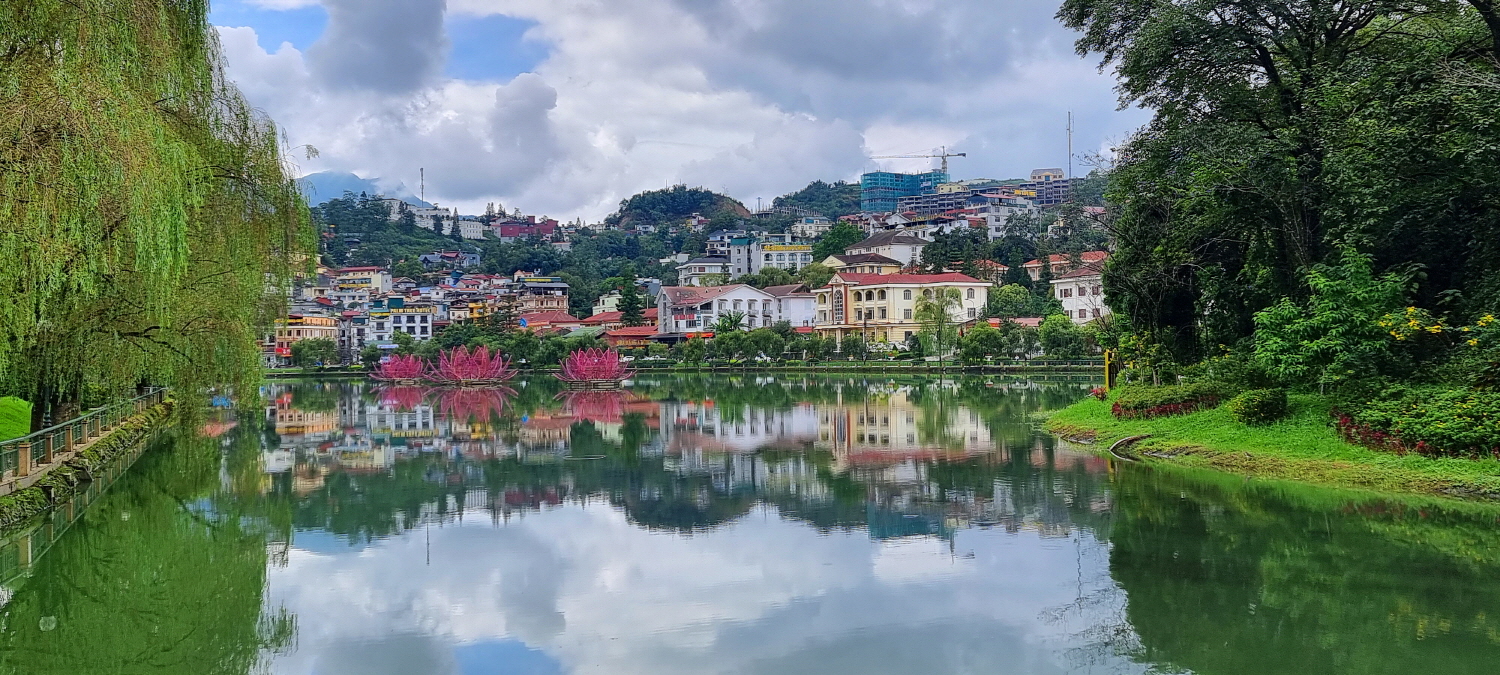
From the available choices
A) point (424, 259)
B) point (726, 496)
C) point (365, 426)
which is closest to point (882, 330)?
point (365, 426)

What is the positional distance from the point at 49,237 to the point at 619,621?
5.16 meters

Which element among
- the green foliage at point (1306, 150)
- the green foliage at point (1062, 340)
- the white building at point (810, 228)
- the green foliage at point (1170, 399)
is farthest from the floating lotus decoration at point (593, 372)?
the white building at point (810, 228)

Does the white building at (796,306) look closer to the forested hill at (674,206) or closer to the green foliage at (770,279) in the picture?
the green foliage at (770,279)

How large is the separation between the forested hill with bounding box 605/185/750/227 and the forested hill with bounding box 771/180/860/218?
15137 mm

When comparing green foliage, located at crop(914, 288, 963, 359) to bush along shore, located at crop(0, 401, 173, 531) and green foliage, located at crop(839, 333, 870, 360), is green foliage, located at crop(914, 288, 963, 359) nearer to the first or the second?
green foliage, located at crop(839, 333, 870, 360)

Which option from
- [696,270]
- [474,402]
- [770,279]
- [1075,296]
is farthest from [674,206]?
[474,402]

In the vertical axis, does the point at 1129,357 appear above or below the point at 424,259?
below

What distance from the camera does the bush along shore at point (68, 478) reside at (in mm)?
10180

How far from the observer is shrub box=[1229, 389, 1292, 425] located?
13.4 m

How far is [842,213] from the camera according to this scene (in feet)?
512

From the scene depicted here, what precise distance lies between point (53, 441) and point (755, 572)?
9.74 meters

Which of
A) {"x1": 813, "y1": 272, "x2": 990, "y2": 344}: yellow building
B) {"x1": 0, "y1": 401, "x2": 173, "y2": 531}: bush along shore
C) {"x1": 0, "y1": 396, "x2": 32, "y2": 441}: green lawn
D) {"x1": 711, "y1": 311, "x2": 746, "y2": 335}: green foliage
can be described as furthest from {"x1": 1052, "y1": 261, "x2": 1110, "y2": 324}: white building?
{"x1": 0, "y1": 396, "x2": 32, "y2": 441}: green lawn

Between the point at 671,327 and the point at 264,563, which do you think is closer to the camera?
the point at 264,563

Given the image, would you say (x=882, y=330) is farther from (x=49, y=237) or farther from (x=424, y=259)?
(x=424, y=259)
